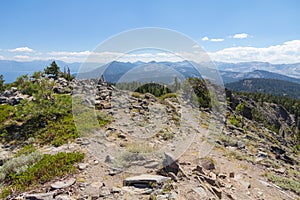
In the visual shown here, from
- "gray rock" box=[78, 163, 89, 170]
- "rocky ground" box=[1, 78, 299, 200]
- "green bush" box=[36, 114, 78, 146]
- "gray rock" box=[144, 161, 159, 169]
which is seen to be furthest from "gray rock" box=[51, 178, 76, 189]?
"green bush" box=[36, 114, 78, 146]

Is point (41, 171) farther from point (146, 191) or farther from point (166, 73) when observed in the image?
point (166, 73)

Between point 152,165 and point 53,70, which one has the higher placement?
point 53,70

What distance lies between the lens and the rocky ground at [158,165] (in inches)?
275

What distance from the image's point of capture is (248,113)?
6406cm

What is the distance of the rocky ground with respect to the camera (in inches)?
275

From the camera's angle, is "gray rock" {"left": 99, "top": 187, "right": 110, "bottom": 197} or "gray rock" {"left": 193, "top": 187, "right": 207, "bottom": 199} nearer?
"gray rock" {"left": 99, "top": 187, "right": 110, "bottom": 197}

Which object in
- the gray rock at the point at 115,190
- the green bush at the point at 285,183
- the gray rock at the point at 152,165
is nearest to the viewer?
the gray rock at the point at 115,190

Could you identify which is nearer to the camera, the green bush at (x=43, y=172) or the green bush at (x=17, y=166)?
the green bush at (x=43, y=172)

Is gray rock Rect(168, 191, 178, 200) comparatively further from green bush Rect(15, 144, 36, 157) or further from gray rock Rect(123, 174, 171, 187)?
green bush Rect(15, 144, 36, 157)

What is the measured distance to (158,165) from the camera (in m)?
8.53

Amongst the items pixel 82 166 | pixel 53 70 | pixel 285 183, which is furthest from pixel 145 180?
pixel 53 70

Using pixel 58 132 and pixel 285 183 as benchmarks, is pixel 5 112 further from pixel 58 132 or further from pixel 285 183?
pixel 285 183

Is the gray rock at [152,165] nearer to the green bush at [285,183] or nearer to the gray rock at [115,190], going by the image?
the gray rock at [115,190]

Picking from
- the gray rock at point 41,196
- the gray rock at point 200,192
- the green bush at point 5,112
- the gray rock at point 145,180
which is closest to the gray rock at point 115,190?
the gray rock at point 145,180
